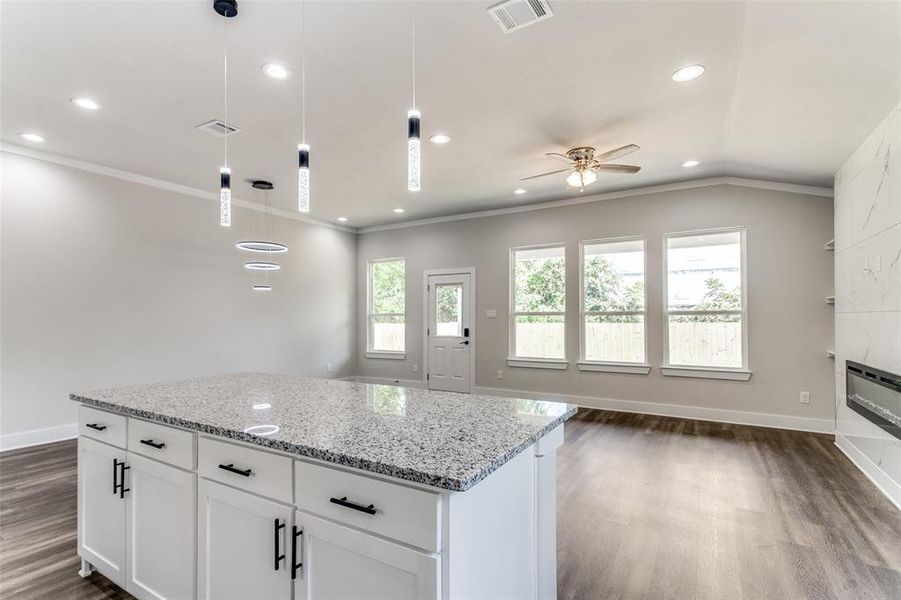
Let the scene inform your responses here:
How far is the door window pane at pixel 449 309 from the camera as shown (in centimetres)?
704

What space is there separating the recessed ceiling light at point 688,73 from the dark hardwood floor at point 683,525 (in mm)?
2826

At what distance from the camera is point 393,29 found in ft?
7.88

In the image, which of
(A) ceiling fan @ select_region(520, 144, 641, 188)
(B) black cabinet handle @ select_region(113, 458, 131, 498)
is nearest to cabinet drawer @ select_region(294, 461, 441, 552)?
(B) black cabinet handle @ select_region(113, 458, 131, 498)

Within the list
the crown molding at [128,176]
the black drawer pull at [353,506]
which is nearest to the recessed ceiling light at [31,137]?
the crown molding at [128,176]

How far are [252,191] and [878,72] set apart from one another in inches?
235

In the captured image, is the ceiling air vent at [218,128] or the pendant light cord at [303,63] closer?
the pendant light cord at [303,63]

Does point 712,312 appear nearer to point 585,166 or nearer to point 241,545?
point 585,166

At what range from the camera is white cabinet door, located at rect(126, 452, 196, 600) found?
169 cm

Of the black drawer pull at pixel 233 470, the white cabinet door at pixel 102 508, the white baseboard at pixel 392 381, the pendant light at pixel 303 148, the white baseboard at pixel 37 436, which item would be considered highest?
the pendant light at pixel 303 148

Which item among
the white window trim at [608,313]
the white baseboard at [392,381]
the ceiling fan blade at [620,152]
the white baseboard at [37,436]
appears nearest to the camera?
the ceiling fan blade at [620,152]

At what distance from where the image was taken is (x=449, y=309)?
7.13 m

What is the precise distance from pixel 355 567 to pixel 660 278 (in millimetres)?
5221

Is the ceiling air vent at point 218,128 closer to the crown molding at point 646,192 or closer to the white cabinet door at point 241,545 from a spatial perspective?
the white cabinet door at point 241,545

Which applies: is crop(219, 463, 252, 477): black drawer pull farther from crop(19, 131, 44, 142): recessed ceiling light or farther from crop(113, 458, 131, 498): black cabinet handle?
crop(19, 131, 44, 142): recessed ceiling light
